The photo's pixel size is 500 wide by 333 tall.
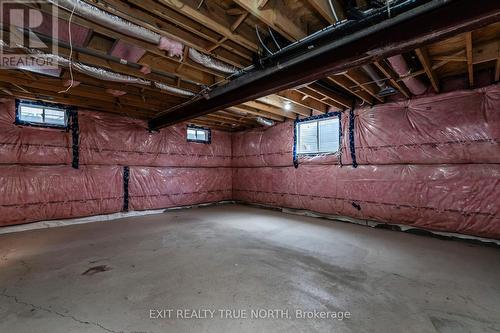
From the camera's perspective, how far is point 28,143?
4219 mm

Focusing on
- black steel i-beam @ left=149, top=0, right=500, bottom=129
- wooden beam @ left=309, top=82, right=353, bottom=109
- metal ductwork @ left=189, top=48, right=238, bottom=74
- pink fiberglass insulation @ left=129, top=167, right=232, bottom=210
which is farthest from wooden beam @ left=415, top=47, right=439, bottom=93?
pink fiberglass insulation @ left=129, top=167, right=232, bottom=210

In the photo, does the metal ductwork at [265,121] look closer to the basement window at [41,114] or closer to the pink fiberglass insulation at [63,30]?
the pink fiberglass insulation at [63,30]

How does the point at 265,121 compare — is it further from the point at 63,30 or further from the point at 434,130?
the point at 63,30

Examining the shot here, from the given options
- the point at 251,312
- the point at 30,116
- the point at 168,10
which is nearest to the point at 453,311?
the point at 251,312

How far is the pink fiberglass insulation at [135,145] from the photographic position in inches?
192

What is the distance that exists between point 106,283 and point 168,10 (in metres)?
2.49

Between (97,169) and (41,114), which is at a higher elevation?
(41,114)

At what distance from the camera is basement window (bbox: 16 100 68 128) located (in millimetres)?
4184

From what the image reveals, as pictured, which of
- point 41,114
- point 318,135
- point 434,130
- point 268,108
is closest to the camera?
point 434,130

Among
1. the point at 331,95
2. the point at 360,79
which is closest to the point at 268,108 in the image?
the point at 331,95

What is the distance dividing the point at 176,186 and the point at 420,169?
5412 millimetres

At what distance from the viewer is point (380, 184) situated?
4.32 meters

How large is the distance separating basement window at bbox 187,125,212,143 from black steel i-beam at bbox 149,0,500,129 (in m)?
3.86

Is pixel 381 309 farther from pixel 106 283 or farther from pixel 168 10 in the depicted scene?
pixel 168 10
